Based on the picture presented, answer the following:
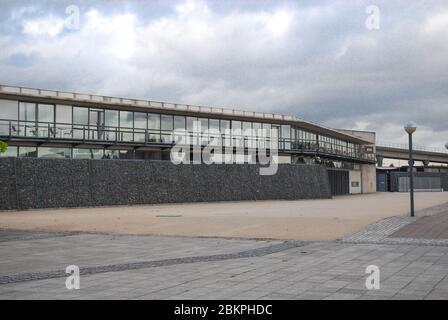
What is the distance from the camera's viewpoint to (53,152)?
3462 centimetres

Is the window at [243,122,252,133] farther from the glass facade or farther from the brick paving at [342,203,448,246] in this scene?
the brick paving at [342,203,448,246]

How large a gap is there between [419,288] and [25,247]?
8.99 metres

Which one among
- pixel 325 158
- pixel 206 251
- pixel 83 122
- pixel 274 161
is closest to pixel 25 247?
pixel 206 251

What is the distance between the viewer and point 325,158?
5453 cm

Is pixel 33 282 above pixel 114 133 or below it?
below

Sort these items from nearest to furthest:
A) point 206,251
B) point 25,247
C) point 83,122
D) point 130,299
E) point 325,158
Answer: point 130,299
point 206,251
point 25,247
point 83,122
point 325,158

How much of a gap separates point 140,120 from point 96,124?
12.1 ft

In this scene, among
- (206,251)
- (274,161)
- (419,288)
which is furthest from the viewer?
(274,161)

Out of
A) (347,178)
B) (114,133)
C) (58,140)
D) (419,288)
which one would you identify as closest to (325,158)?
(347,178)

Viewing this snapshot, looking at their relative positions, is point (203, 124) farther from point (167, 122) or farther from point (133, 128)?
point (133, 128)

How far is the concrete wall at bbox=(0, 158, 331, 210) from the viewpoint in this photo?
1099 inches

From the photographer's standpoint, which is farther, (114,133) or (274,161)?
(274,161)

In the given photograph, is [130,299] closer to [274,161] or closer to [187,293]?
[187,293]

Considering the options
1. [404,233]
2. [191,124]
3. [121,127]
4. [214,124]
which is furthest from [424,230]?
[214,124]
